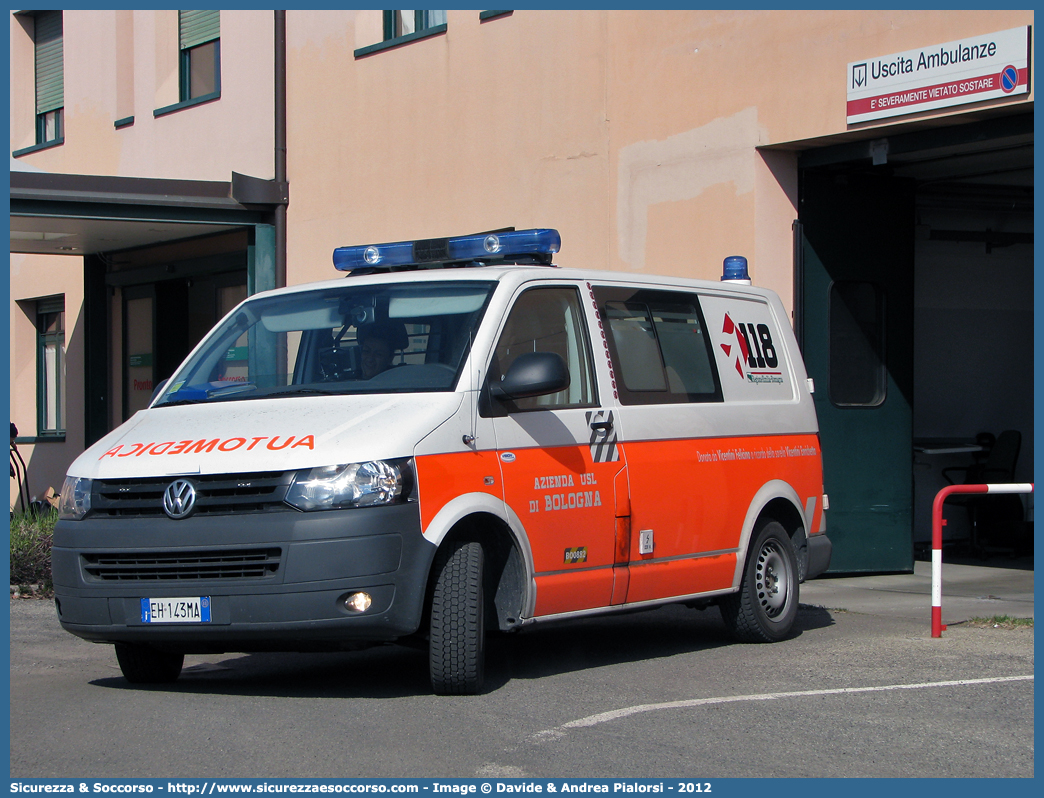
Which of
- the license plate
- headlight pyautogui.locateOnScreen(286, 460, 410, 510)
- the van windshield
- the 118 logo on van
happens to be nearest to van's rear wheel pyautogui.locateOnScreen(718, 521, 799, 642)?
the 118 logo on van

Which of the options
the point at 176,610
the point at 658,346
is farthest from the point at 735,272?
the point at 176,610

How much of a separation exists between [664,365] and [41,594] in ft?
19.1

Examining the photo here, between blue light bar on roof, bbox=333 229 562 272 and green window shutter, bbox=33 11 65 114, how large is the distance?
14922 millimetres

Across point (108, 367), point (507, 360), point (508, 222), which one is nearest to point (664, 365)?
point (507, 360)

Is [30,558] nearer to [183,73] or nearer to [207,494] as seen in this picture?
[207,494]

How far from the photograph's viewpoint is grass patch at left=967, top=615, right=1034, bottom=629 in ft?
30.7

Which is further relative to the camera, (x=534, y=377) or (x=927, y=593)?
(x=927, y=593)

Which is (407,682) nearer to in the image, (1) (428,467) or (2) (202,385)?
(1) (428,467)

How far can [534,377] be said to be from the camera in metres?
6.66

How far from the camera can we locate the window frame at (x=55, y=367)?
71.6ft

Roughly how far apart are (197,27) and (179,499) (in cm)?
1363

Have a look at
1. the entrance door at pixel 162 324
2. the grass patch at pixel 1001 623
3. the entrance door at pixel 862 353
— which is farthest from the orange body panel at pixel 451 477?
the entrance door at pixel 162 324

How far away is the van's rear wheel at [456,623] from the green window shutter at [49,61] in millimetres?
16979

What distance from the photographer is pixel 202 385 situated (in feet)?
24.3
